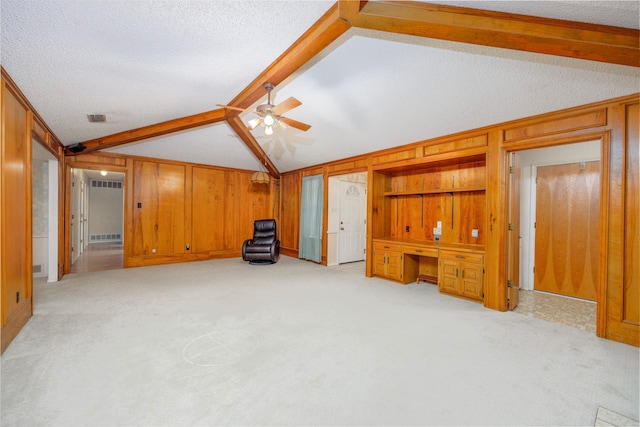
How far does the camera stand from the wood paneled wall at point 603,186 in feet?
8.41

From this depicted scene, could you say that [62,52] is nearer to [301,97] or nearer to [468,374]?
[301,97]

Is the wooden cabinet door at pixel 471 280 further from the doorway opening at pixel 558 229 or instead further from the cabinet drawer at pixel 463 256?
the doorway opening at pixel 558 229

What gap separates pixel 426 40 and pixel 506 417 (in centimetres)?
285

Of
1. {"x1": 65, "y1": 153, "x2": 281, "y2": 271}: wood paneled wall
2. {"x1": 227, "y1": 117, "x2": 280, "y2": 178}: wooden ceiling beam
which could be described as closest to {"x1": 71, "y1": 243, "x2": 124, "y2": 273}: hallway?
{"x1": 65, "y1": 153, "x2": 281, "y2": 271}: wood paneled wall

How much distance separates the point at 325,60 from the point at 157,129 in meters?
3.20

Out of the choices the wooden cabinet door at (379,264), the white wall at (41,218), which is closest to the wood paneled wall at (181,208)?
the white wall at (41,218)

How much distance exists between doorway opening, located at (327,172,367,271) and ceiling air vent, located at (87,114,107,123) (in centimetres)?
410

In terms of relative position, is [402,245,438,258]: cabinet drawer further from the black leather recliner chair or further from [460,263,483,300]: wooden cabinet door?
the black leather recliner chair

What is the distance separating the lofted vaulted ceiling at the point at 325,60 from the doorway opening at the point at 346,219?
2.03 m

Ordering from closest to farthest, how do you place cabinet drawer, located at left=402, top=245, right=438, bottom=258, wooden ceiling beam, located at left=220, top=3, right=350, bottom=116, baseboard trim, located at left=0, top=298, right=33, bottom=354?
wooden ceiling beam, located at left=220, top=3, right=350, bottom=116 → baseboard trim, located at left=0, top=298, right=33, bottom=354 → cabinet drawer, located at left=402, top=245, right=438, bottom=258

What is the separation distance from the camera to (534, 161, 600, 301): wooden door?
3738 millimetres

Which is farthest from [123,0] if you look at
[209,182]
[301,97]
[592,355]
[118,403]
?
[209,182]

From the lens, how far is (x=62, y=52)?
221 cm

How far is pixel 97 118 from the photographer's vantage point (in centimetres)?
371
